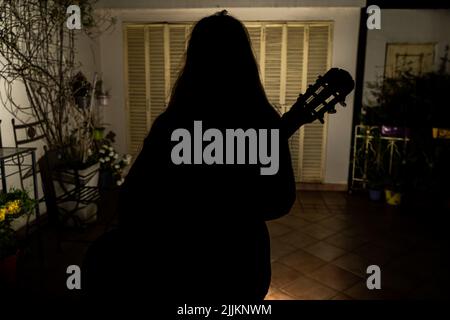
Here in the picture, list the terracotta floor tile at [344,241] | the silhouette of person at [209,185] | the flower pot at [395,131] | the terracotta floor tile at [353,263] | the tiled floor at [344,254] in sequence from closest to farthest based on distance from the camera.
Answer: the silhouette of person at [209,185] → the tiled floor at [344,254] → the terracotta floor tile at [353,263] → the terracotta floor tile at [344,241] → the flower pot at [395,131]

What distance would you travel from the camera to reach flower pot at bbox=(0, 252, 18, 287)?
2006 millimetres

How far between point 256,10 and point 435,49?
6.41 feet

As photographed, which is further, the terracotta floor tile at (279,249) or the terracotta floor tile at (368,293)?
the terracotta floor tile at (279,249)

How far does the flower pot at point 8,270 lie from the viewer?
79.0 inches

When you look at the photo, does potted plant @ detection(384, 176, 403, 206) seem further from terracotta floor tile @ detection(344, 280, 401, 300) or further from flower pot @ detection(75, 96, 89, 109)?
flower pot @ detection(75, 96, 89, 109)

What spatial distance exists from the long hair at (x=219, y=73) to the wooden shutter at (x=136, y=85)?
3563 millimetres

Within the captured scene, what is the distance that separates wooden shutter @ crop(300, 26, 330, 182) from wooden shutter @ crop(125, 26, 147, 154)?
1.86 meters

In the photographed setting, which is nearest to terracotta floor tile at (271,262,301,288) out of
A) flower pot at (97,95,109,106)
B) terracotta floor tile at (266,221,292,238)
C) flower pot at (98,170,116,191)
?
terracotta floor tile at (266,221,292,238)

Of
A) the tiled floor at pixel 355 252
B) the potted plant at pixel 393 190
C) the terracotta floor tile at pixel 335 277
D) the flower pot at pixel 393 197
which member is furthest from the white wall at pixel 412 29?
the terracotta floor tile at pixel 335 277

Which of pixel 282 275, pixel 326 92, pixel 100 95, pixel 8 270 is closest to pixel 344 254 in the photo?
pixel 282 275

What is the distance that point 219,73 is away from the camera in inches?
34.6

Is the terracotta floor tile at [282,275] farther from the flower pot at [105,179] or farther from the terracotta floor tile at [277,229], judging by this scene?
the flower pot at [105,179]

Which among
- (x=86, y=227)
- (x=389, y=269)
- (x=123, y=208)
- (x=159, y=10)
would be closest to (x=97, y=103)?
(x=159, y=10)
